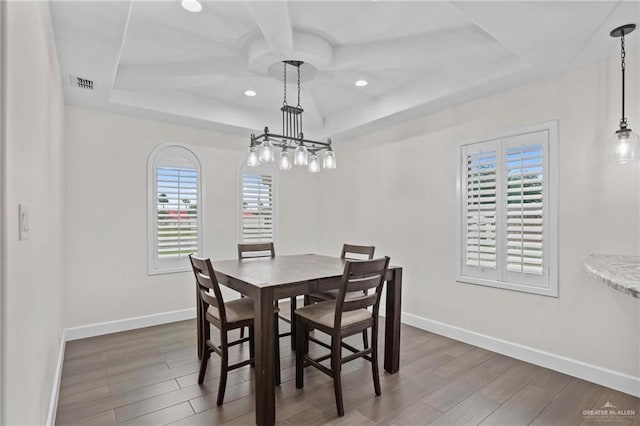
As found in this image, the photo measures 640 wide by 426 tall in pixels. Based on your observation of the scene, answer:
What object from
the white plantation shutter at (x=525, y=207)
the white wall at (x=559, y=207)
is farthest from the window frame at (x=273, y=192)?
the white plantation shutter at (x=525, y=207)

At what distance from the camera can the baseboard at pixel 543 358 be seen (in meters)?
2.49

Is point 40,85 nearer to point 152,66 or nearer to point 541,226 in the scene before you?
point 152,66

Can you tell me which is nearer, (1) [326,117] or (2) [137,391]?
(2) [137,391]

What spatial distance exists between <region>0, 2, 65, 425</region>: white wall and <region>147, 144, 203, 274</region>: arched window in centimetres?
220

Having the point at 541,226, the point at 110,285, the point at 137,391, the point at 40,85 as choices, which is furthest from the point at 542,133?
the point at 110,285

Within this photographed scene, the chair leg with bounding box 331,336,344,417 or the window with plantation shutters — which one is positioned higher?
the window with plantation shutters

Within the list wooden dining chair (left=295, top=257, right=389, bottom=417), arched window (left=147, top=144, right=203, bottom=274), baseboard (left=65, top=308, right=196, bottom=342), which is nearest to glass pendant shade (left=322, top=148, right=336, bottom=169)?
wooden dining chair (left=295, top=257, right=389, bottom=417)

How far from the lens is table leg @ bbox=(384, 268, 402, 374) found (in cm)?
281

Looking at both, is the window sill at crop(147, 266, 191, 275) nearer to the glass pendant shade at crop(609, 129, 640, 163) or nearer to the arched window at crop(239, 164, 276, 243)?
the arched window at crop(239, 164, 276, 243)

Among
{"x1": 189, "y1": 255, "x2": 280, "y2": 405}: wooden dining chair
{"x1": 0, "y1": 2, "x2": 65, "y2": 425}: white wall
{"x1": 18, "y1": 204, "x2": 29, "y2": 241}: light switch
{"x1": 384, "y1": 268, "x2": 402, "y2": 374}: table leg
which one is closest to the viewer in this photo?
{"x1": 0, "y1": 2, "x2": 65, "y2": 425}: white wall

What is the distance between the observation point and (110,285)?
3.75 m

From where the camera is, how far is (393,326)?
2.84 metres

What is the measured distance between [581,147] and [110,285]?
476 centimetres

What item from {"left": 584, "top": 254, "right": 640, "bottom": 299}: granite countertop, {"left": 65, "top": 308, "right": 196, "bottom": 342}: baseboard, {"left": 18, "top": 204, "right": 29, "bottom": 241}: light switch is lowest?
{"left": 65, "top": 308, "right": 196, "bottom": 342}: baseboard
